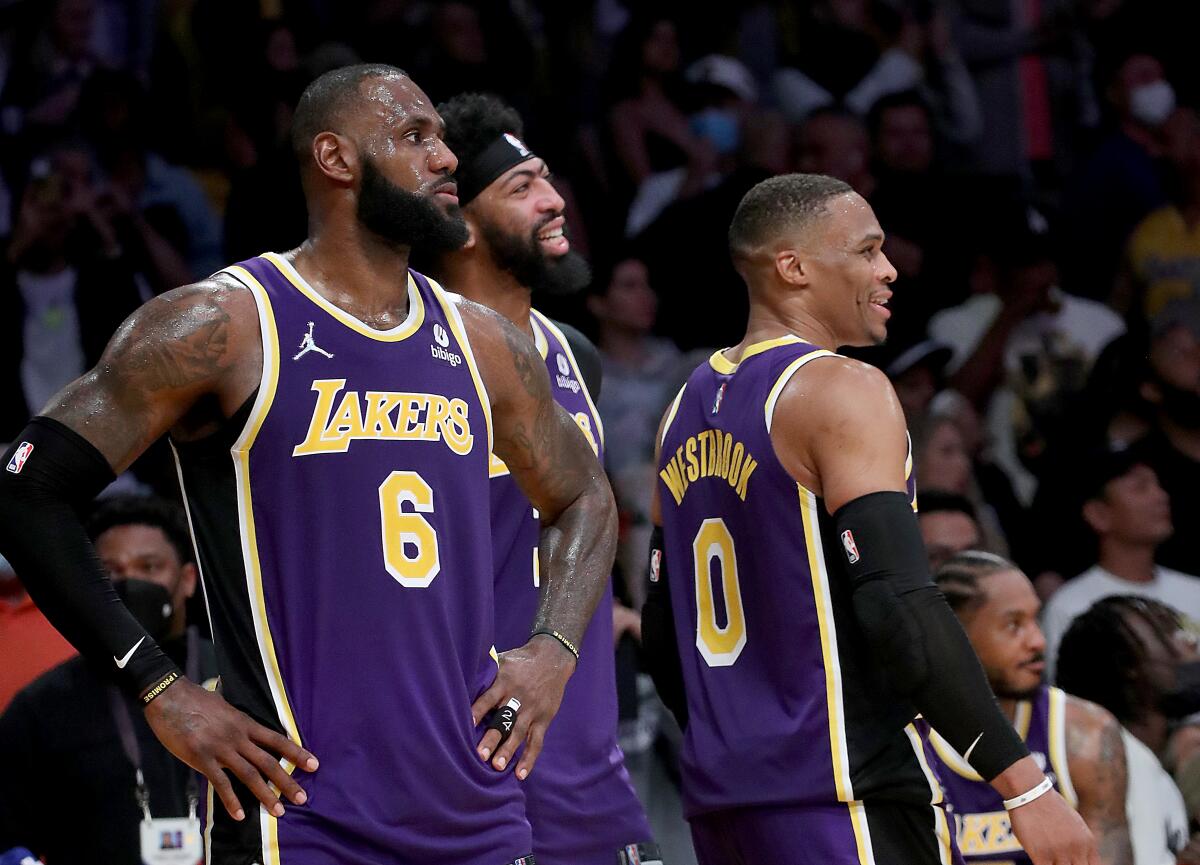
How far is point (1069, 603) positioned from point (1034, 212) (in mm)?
3151

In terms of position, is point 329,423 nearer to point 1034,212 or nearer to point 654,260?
point 654,260

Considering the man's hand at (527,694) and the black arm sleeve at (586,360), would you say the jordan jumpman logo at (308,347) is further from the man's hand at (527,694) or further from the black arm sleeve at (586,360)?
the black arm sleeve at (586,360)

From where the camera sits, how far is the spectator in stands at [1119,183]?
32.6 ft

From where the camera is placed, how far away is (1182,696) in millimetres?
6297

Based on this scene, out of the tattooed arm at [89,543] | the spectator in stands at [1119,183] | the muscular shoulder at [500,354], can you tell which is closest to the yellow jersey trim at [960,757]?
the muscular shoulder at [500,354]

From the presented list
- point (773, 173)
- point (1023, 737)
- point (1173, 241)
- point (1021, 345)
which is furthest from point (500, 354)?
point (1173, 241)

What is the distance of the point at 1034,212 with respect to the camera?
988 cm

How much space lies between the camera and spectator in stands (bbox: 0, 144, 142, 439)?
849 cm

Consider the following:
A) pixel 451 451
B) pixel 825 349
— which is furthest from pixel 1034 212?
pixel 451 451

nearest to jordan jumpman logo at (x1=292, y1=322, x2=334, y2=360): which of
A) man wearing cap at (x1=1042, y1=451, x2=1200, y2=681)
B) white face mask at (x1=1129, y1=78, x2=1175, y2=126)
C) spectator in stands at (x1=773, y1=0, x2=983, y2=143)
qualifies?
man wearing cap at (x1=1042, y1=451, x2=1200, y2=681)

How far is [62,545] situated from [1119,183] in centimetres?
792

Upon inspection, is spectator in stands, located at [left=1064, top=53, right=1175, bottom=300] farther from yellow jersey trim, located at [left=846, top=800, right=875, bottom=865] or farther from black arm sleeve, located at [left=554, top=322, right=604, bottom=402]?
yellow jersey trim, located at [left=846, top=800, right=875, bottom=865]

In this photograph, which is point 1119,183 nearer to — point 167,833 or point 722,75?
point 722,75

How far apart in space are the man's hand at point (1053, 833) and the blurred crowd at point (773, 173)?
3.38 m
